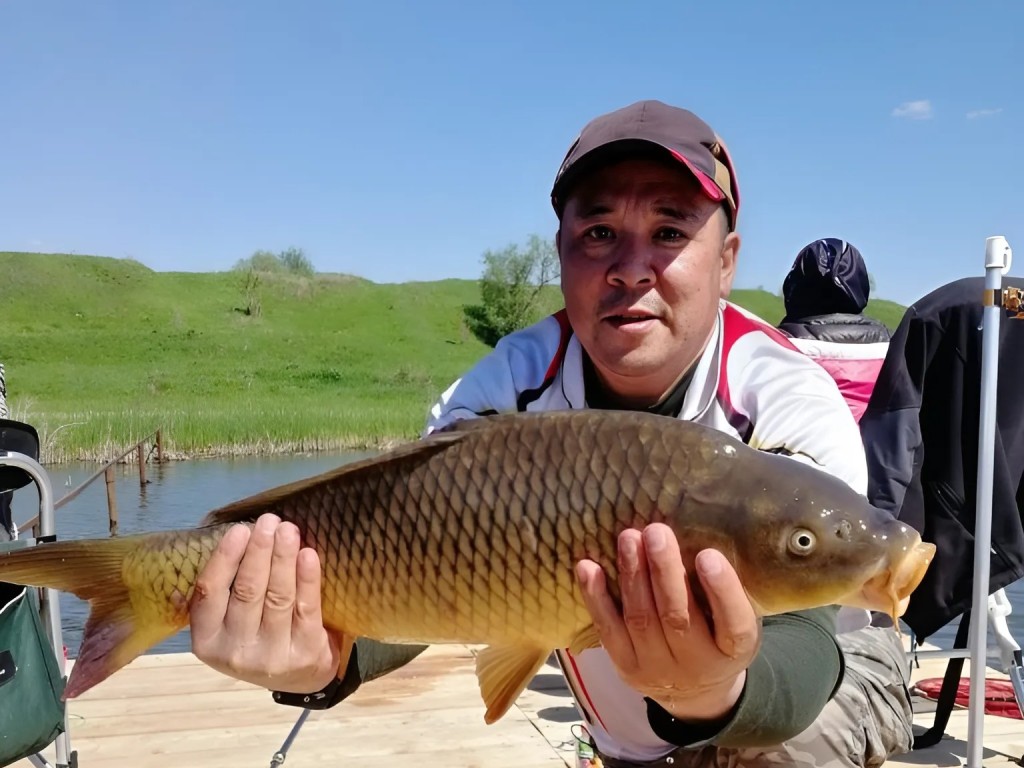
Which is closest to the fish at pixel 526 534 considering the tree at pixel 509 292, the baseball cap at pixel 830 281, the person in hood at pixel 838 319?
the person in hood at pixel 838 319

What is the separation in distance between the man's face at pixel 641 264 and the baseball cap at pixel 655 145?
25 millimetres

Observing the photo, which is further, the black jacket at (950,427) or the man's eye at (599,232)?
the black jacket at (950,427)

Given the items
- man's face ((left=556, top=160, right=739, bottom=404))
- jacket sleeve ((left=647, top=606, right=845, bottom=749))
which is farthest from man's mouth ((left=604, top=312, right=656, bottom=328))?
jacket sleeve ((left=647, top=606, right=845, bottom=749))

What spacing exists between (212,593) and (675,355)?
2.87ft

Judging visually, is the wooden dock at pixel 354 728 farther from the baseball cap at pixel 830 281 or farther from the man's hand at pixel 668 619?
the man's hand at pixel 668 619

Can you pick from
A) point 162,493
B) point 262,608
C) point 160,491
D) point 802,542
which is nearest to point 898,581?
point 802,542

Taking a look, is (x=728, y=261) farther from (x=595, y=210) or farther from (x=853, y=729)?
(x=853, y=729)

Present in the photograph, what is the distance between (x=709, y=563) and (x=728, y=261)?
86 cm

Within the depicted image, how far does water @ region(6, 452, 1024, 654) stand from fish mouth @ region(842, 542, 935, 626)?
285 inches

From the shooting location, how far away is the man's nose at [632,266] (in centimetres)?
159

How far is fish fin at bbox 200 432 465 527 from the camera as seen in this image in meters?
1.32

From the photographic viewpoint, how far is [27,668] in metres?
2.59

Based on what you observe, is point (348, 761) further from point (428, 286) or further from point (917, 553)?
point (428, 286)

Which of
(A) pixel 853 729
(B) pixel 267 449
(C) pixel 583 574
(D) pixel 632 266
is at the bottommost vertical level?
(B) pixel 267 449
